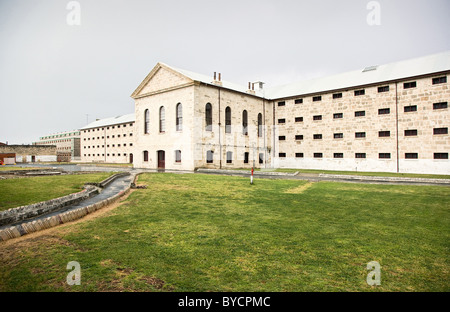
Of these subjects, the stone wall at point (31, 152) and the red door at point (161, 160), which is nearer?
the red door at point (161, 160)

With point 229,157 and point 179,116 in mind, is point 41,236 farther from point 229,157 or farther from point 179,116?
point 229,157

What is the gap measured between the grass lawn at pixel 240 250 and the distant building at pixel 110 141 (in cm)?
5257

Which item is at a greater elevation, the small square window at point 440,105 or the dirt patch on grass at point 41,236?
the small square window at point 440,105

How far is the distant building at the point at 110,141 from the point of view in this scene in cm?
6047

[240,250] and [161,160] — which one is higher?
[161,160]

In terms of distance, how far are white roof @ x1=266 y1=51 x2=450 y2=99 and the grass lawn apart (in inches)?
989

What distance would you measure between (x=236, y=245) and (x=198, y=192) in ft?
23.8

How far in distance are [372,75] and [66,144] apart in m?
97.6

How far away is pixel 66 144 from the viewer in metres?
92.6

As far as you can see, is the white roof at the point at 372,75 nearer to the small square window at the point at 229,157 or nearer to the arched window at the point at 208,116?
the arched window at the point at 208,116

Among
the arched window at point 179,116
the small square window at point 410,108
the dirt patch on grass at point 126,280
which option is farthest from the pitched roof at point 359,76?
the dirt patch on grass at point 126,280

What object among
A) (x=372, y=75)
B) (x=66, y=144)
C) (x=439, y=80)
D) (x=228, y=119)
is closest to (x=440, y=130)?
(x=439, y=80)
